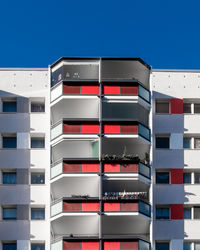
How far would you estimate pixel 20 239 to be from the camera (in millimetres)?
56906

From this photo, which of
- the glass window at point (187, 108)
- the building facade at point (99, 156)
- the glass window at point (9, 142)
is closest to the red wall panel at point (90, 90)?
the building facade at point (99, 156)

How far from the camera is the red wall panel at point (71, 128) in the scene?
2242 inches

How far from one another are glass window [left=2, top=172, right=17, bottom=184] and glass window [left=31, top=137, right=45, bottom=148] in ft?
8.30

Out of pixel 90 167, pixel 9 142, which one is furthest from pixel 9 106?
pixel 90 167

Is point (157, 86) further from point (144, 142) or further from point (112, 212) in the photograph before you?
point (112, 212)

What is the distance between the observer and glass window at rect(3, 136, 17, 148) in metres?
59.0

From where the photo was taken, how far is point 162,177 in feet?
193

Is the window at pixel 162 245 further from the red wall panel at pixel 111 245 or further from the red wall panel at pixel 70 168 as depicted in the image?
the red wall panel at pixel 70 168

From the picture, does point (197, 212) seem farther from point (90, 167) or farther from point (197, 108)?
point (90, 167)

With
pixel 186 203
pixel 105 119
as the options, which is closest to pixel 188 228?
pixel 186 203

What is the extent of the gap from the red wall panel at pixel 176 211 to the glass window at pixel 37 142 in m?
10.4

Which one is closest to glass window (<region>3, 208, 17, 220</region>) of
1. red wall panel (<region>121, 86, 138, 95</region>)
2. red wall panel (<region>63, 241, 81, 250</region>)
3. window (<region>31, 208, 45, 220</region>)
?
window (<region>31, 208, 45, 220</region>)

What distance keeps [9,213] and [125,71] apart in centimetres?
1339

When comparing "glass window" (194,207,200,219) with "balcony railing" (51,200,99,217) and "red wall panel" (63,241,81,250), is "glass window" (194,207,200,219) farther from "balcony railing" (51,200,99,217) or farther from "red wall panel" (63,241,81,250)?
"red wall panel" (63,241,81,250)
